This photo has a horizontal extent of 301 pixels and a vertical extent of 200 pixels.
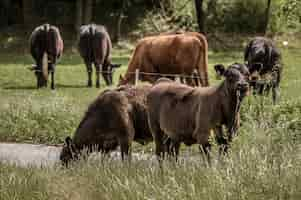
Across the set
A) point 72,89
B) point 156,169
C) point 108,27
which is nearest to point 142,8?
point 108,27

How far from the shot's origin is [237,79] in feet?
31.4

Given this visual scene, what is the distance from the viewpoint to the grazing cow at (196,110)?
31.5 feet

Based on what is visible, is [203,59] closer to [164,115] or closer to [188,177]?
[164,115]

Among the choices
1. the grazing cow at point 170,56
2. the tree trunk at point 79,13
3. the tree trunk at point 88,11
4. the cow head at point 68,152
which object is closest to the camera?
the cow head at point 68,152

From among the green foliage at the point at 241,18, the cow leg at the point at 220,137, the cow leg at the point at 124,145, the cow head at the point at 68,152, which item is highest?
the cow leg at the point at 220,137

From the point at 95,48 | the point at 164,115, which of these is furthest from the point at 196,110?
the point at 95,48

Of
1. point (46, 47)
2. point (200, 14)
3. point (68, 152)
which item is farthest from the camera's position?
point (200, 14)

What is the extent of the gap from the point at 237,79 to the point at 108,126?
6.99 feet

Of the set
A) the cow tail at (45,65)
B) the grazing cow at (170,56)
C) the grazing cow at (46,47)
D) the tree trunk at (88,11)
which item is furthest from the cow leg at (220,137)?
the tree trunk at (88,11)

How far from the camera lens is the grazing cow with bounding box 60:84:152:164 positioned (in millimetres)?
10594

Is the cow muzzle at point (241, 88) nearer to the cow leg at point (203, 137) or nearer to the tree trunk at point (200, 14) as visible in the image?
the cow leg at point (203, 137)

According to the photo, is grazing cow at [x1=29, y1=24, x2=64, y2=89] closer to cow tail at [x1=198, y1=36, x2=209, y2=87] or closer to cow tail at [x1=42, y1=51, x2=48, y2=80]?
cow tail at [x1=42, y1=51, x2=48, y2=80]

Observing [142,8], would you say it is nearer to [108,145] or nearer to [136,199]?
[108,145]

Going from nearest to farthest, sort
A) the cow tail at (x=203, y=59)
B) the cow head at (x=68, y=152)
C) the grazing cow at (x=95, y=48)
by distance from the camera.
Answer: the cow head at (x=68, y=152) → the cow tail at (x=203, y=59) → the grazing cow at (x=95, y=48)
